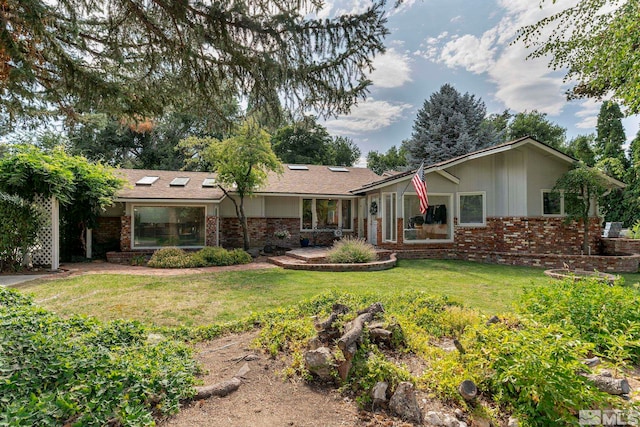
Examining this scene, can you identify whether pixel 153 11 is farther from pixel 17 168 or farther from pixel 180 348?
pixel 17 168

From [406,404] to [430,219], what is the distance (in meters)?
11.5

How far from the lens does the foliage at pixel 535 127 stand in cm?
3075

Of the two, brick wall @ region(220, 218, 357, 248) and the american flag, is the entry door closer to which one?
brick wall @ region(220, 218, 357, 248)

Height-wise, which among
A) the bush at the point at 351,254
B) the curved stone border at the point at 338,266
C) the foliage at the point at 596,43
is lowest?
the curved stone border at the point at 338,266

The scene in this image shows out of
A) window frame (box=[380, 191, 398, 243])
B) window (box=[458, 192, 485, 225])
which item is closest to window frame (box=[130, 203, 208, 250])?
window frame (box=[380, 191, 398, 243])

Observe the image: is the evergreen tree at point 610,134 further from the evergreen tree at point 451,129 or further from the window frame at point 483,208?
the window frame at point 483,208

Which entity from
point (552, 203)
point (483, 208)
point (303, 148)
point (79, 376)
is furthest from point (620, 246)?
point (303, 148)

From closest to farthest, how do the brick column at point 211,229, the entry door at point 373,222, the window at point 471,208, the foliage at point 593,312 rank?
the foliage at point 593,312, the window at point 471,208, the brick column at point 211,229, the entry door at point 373,222

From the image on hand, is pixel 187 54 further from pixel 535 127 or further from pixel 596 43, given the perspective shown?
pixel 535 127

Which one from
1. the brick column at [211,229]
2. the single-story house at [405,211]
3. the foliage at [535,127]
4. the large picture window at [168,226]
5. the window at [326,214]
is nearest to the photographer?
the single-story house at [405,211]

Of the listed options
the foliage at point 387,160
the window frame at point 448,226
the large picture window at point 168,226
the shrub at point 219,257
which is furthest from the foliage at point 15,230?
the foliage at point 387,160

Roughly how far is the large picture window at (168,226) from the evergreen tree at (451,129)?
1525cm

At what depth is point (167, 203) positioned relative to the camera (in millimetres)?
13406

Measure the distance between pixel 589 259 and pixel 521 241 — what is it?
203 cm
